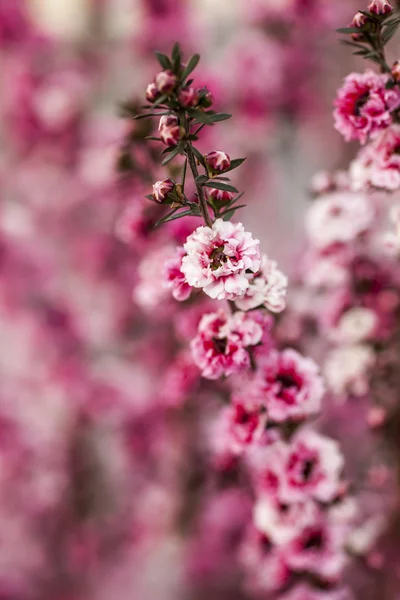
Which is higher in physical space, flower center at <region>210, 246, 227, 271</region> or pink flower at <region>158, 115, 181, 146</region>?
pink flower at <region>158, 115, 181, 146</region>

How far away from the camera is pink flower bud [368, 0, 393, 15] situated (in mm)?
488

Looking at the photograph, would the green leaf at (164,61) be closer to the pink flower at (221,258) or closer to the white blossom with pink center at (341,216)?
the pink flower at (221,258)

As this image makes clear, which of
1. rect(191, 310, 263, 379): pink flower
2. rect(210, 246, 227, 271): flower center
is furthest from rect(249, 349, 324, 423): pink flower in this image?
rect(210, 246, 227, 271): flower center

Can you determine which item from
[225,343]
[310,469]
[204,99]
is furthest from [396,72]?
[310,469]

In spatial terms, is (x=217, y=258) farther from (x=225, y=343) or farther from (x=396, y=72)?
(x=396, y=72)

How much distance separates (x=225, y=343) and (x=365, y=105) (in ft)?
0.81

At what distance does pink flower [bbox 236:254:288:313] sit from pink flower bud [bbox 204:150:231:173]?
10 centimetres

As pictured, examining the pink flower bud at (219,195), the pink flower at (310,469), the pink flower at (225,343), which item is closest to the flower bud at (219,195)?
the pink flower bud at (219,195)

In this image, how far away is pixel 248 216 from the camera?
1.45 metres

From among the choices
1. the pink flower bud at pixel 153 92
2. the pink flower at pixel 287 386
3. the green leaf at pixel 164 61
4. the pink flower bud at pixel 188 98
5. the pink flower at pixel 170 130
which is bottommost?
the pink flower at pixel 287 386

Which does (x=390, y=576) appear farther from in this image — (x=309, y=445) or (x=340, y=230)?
(x=340, y=230)

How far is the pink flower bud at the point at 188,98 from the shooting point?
457 millimetres

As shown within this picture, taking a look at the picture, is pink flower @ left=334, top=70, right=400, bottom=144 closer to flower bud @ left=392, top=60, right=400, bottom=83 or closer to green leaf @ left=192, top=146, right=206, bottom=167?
flower bud @ left=392, top=60, right=400, bottom=83

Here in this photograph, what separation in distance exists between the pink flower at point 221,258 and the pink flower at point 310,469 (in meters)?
0.22
